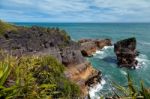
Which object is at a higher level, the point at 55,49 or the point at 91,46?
the point at 55,49

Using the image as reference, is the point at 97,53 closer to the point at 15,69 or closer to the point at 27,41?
the point at 27,41

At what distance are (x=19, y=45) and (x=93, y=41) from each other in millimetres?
53416

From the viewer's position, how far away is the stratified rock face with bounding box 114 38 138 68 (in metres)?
84.9

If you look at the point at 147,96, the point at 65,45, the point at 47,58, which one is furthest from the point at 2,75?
the point at 65,45

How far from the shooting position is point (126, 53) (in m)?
86.6

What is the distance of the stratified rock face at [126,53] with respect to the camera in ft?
Answer: 279

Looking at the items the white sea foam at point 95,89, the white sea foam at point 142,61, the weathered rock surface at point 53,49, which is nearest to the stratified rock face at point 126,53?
the white sea foam at point 142,61

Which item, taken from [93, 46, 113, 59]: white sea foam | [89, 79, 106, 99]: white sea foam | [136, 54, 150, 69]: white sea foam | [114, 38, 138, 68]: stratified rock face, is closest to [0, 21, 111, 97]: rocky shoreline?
[89, 79, 106, 99]: white sea foam

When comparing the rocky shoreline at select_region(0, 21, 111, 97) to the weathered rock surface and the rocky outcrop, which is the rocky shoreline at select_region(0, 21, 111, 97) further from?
the rocky outcrop

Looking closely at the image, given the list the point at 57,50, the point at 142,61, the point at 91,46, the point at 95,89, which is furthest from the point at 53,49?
the point at 91,46

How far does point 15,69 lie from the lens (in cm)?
1365

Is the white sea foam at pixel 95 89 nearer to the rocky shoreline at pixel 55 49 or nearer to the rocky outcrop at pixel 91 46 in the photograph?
the rocky shoreline at pixel 55 49

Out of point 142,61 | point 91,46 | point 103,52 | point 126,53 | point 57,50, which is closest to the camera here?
point 57,50

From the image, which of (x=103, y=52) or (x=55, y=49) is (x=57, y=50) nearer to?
(x=55, y=49)
